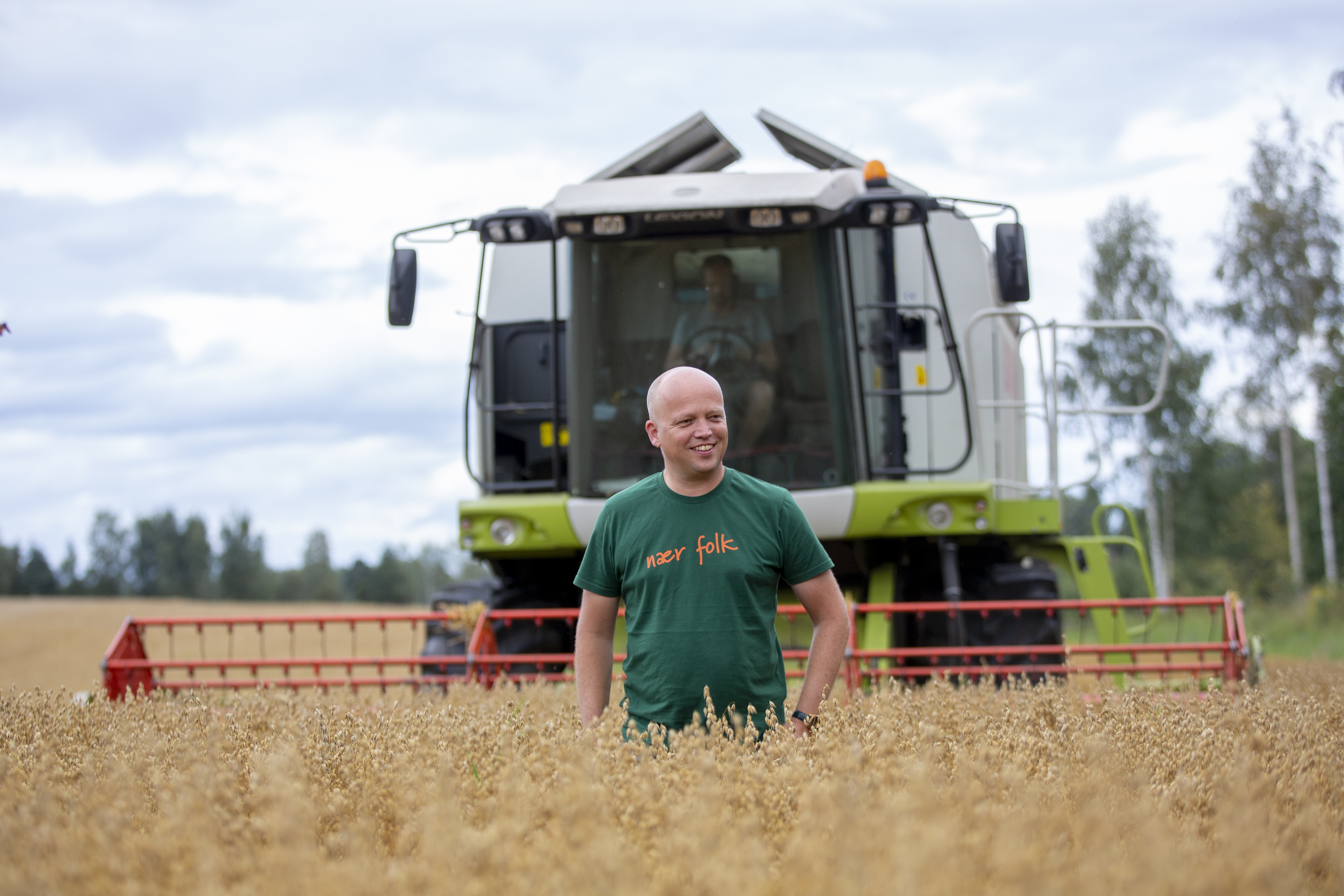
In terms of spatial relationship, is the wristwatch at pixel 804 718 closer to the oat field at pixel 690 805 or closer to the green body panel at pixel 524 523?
the oat field at pixel 690 805

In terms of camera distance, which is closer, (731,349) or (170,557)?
(731,349)

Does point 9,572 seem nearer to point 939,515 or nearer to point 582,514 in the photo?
point 582,514

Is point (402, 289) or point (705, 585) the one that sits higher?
point (402, 289)

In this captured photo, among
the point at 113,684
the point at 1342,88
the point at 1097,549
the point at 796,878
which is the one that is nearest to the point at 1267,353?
the point at 1342,88

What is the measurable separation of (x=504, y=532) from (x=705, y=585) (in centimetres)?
373

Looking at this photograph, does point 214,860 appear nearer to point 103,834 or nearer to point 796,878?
point 103,834

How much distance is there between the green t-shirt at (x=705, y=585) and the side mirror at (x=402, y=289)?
3.38 metres

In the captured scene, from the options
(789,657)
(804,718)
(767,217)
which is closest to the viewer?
(804,718)

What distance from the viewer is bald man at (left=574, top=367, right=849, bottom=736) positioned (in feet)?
9.89

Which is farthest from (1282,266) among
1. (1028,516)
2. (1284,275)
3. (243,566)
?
(243,566)

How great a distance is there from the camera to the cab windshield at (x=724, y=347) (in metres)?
6.30

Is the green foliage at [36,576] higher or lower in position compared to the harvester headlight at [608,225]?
lower

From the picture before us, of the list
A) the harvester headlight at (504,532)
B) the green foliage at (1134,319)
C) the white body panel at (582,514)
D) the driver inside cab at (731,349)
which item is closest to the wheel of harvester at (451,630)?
the harvester headlight at (504,532)

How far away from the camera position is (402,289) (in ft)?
20.4
